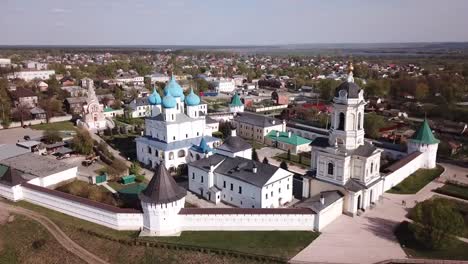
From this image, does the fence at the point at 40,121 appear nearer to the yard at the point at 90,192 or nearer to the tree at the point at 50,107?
the tree at the point at 50,107

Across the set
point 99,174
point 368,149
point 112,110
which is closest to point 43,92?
point 112,110

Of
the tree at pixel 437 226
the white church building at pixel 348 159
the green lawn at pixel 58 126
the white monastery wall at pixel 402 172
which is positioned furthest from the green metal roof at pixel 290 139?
the green lawn at pixel 58 126

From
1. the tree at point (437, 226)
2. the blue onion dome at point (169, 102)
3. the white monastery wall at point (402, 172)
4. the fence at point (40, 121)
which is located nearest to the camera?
the tree at point (437, 226)

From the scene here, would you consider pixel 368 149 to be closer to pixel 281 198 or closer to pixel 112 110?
pixel 281 198

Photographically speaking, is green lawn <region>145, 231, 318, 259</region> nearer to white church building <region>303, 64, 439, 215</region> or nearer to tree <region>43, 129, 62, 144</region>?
white church building <region>303, 64, 439, 215</region>

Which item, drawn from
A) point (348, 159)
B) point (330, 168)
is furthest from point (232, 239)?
point (348, 159)

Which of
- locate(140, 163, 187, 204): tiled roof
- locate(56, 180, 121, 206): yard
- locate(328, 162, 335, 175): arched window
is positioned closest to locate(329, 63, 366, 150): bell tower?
locate(328, 162, 335, 175): arched window

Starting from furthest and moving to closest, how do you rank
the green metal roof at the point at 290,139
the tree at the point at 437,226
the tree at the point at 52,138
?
the tree at the point at 52,138 → the green metal roof at the point at 290,139 → the tree at the point at 437,226
